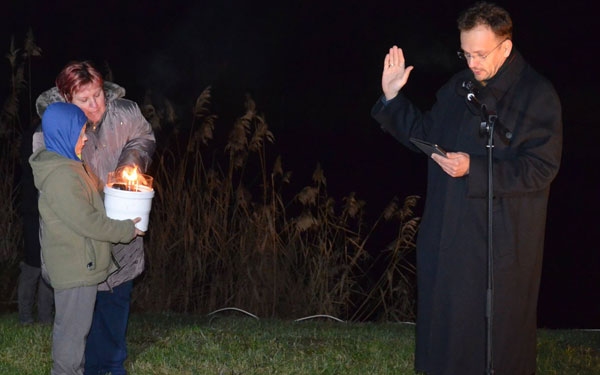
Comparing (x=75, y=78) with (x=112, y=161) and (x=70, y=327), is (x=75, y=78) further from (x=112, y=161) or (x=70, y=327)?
(x=70, y=327)

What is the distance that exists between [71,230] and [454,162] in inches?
64.0

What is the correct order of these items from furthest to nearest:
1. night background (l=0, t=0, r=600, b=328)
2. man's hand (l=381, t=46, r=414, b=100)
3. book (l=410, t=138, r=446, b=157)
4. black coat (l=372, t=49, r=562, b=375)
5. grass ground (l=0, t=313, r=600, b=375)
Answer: night background (l=0, t=0, r=600, b=328)
grass ground (l=0, t=313, r=600, b=375)
man's hand (l=381, t=46, r=414, b=100)
black coat (l=372, t=49, r=562, b=375)
book (l=410, t=138, r=446, b=157)

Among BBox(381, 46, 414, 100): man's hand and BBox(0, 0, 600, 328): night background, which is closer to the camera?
BBox(381, 46, 414, 100): man's hand

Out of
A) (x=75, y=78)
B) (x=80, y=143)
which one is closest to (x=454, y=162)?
(x=80, y=143)

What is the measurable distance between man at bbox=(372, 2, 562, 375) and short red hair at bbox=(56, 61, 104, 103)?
1532 mm

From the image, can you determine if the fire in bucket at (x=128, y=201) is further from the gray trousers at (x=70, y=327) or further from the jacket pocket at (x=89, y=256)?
the gray trousers at (x=70, y=327)

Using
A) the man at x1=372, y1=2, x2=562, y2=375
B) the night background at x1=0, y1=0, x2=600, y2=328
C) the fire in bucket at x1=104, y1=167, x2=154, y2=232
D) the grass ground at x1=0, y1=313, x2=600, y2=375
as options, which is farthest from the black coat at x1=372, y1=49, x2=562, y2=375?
the night background at x1=0, y1=0, x2=600, y2=328

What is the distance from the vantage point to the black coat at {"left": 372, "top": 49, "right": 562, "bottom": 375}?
15.2 feet

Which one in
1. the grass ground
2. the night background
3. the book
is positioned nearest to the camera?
the book

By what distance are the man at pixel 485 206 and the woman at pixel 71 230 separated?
1.34m

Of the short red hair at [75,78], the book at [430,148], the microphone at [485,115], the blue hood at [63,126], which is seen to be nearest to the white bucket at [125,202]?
the blue hood at [63,126]

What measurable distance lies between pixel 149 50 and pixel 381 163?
485cm

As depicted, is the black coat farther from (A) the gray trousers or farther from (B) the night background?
(B) the night background

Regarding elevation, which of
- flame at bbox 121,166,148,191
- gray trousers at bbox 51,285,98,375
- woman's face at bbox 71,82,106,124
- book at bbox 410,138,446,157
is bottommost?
gray trousers at bbox 51,285,98,375
